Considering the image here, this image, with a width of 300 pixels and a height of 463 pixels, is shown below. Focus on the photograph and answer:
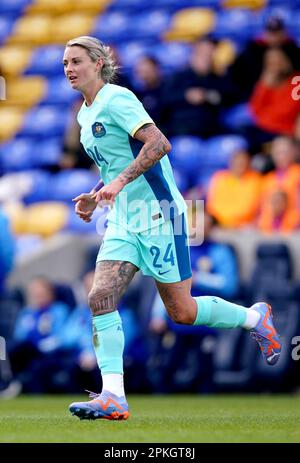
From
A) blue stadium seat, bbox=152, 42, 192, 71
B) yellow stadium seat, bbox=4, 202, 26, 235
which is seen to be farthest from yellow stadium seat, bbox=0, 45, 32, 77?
yellow stadium seat, bbox=4, 202, 26, 235

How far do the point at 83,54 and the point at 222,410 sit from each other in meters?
2.76

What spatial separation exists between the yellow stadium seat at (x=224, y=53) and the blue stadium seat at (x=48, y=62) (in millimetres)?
3056

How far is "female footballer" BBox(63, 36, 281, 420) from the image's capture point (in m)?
6.57

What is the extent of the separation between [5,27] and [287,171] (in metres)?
8.48

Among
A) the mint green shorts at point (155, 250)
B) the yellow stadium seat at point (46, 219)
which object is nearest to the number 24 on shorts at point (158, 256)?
the mint green shorts at point (155, 250)

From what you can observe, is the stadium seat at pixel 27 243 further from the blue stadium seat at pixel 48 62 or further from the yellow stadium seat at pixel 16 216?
the blue stadium seat at pixel 48 62

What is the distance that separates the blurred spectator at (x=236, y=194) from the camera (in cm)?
1201

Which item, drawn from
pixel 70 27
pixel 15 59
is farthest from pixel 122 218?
pixel 15 59

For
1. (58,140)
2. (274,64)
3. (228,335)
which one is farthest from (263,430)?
(58,140)

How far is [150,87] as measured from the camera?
1367cm

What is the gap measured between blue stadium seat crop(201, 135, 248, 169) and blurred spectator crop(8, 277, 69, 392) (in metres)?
2.55

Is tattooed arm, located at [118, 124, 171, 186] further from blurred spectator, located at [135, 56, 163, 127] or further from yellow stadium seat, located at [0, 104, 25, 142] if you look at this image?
yellow stadium seat, located at [0, 104, 25, 142]

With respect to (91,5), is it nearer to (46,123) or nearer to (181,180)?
(46,123)

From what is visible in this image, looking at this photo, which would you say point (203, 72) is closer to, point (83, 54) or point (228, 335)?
point (228, 335)
